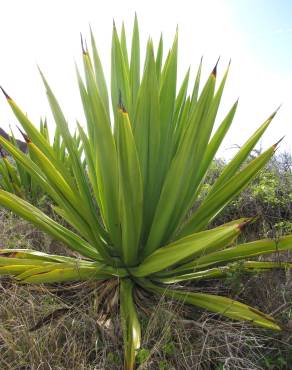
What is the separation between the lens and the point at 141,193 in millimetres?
1659

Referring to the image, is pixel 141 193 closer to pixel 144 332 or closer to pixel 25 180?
pixel 144 332

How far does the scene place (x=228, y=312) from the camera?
158cm

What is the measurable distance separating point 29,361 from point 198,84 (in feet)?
5.36

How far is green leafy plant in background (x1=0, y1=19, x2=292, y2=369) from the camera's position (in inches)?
63.6

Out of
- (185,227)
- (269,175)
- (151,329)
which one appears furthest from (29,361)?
(269,175)

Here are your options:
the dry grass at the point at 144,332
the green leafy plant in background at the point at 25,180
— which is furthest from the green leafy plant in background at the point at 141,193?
the green leafy plant in background at the point at 25,180

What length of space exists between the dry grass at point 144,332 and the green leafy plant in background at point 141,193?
8cm

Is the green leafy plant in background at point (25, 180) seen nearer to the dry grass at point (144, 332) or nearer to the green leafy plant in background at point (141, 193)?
the green leafy plant in background at point (141, 193)

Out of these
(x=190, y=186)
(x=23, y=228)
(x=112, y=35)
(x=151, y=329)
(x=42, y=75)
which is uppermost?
(x=112, y=35)

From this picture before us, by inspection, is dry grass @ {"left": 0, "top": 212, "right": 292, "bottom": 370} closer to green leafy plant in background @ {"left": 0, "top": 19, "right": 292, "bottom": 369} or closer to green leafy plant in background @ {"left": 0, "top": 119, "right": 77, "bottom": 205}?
green leafy plant in background @ {"left": 0, "top": 19, "right": 292, "bottom": 369}

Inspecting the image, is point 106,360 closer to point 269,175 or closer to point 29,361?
point 29,361

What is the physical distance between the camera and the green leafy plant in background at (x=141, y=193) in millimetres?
1616

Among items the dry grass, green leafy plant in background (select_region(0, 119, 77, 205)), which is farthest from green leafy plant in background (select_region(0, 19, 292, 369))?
green leafy plant in background (select_region(0, 119, 77, 205))

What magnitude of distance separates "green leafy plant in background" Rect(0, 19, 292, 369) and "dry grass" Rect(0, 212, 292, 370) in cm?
8
